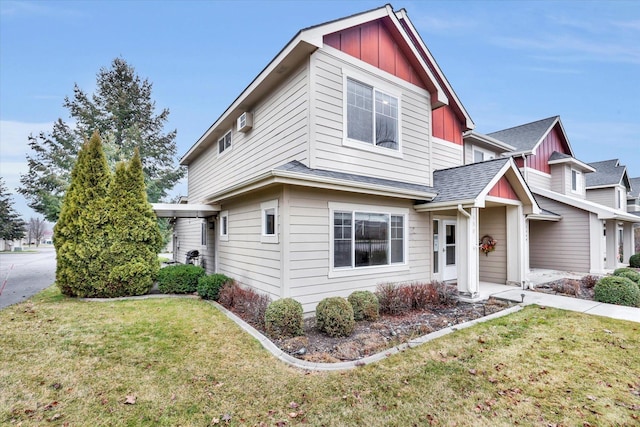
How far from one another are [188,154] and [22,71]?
14373 millimetres

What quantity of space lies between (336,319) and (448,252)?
635cm

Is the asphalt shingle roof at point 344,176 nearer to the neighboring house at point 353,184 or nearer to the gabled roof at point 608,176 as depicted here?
the neighboring house at point 353,184

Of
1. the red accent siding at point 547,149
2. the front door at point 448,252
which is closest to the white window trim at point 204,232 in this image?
the front door at point 448,252

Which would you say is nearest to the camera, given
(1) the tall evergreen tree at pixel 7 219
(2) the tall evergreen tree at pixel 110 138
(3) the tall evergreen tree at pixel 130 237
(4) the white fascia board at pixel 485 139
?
(3) the tall evergreen tree at pixel 130 237

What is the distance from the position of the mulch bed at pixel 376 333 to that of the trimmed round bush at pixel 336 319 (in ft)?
0.37

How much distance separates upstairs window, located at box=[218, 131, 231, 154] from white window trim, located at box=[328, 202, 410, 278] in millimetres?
6509

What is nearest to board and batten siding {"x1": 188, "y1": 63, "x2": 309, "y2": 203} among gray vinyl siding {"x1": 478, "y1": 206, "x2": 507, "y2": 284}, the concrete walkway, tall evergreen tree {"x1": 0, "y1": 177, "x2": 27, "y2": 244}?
the concrete walkway

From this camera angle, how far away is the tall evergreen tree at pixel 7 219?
3344cm

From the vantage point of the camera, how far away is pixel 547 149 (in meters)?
17.4

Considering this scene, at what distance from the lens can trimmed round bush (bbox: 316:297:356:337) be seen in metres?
5.58

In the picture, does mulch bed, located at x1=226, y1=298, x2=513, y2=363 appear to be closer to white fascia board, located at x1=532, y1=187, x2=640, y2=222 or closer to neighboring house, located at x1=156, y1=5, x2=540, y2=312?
neighboring house, located at x1=156, y1=5, x2=540, y2=312

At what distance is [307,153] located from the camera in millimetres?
7023

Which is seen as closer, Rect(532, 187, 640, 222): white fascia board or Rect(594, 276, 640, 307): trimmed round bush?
Rect(594, 276, 640, 307): trimmed round bush

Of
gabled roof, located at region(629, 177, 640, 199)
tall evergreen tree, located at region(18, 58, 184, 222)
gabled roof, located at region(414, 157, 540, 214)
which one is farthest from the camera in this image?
gabled roof, located at region(629, 177, 640, 199)
